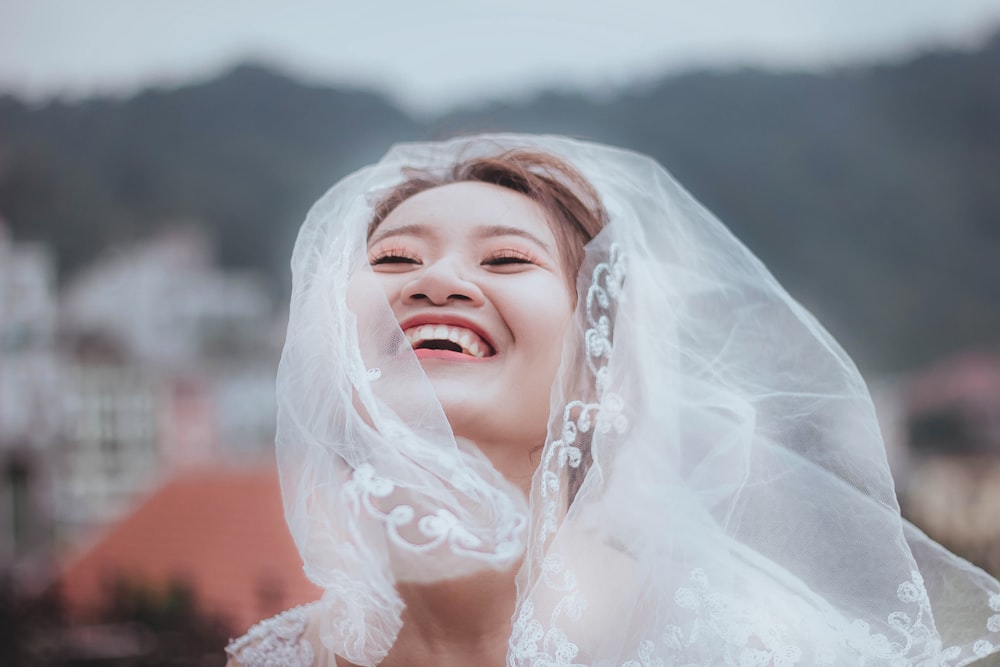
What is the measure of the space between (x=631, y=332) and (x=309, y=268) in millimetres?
457

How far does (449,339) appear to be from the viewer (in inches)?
42.5

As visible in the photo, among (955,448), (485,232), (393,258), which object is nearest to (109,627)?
(393,258)

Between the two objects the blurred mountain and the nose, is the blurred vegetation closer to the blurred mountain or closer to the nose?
the blurred mountain

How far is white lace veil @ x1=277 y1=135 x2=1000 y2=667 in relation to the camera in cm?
101

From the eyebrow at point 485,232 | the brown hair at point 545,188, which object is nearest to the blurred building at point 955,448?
the brown hair at point 545,188

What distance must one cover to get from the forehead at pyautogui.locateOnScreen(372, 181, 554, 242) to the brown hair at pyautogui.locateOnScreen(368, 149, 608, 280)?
1.1 inches

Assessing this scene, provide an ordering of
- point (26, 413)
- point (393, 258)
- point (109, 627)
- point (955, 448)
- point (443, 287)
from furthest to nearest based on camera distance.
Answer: point (955, 448), point (26, 413), point (109, 627), point (393, 258), point (443, 287)

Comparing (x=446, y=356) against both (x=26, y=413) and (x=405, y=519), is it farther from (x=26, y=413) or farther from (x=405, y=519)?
(x=26, y=413)

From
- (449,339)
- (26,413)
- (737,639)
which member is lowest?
(737,639)

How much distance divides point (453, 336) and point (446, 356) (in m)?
0.03

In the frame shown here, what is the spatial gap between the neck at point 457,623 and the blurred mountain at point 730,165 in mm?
2159

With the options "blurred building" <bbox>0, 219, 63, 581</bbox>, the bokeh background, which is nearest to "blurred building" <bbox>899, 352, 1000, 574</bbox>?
the bokeh background

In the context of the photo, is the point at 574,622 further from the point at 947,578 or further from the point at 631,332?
the point at 947,578

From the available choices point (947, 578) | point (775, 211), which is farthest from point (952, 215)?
point (947, 578)
